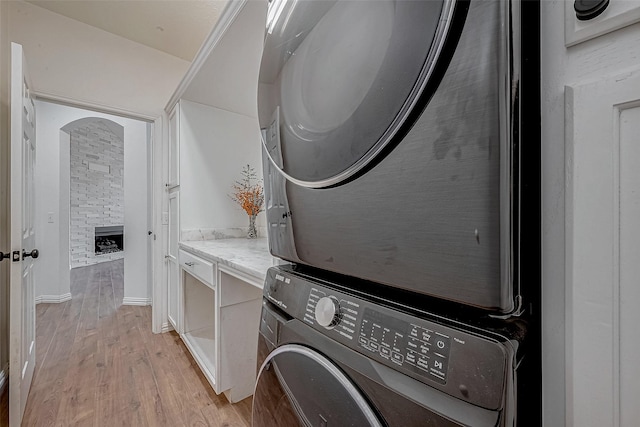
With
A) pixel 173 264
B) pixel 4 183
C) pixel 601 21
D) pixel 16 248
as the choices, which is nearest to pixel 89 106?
pixel 4 183

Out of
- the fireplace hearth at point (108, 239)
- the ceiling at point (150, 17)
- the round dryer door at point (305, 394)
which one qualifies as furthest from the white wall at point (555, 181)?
the fireplace hearth at point (108, 239)

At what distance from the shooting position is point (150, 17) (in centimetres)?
202

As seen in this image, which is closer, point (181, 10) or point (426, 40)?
point (426, 40)

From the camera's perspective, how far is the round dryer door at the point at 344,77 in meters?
0.37

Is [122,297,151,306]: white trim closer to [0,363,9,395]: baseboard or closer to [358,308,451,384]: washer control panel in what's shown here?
[0,363,9,395]: baseboard

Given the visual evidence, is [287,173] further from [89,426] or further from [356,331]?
[89,426]

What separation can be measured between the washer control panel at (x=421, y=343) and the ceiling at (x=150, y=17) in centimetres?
223

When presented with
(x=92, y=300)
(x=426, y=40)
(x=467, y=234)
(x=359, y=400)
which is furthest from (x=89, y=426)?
(x=92, y=300)

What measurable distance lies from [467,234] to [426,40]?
0.83 ft

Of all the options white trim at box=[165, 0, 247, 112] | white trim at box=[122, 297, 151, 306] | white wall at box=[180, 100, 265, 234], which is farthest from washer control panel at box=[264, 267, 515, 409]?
white trim at box=[122, 297, 151, 306]

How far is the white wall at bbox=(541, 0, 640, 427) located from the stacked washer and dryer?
12 millimetres

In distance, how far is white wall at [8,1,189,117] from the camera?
1.91 meters

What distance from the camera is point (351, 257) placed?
19.2 inches

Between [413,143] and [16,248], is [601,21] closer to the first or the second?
[413,143]
